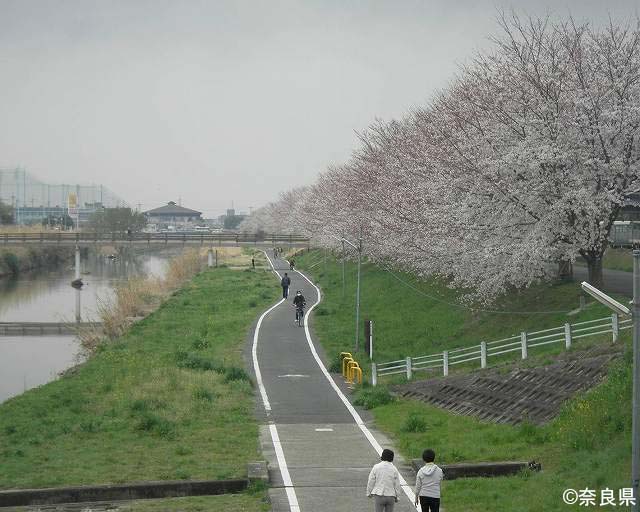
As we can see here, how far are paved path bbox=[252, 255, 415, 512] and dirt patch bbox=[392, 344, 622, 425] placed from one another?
253 cm

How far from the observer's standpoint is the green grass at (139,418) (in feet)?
62.4

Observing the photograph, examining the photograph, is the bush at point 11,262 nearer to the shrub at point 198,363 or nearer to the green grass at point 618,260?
the green grass at point 618,260

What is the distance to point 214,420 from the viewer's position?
24.7 metres

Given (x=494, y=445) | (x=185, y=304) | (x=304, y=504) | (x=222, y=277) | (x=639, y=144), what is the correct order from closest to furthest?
(x=304, y=504) < (x=494, y=445) < (x=639, y=144) < (x=185, y=304) < (x=222, y=277)

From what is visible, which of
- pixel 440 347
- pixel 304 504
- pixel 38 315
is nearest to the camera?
pixel 304 504

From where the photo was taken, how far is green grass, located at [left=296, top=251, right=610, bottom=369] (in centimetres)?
3428

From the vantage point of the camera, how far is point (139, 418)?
81.2 ft

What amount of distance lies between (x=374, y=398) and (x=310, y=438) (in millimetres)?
4932

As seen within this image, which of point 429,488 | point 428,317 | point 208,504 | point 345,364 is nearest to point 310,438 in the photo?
point 208,504

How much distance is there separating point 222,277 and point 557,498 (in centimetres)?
6943

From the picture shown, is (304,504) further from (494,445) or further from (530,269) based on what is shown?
(530,269)

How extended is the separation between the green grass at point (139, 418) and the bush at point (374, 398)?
9.89 ft

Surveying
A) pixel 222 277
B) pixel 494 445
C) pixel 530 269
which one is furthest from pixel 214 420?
pixel 222 277

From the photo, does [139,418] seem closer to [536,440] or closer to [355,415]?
[355,415]
